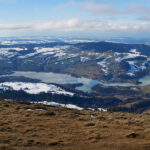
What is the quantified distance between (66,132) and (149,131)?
8.55 metres

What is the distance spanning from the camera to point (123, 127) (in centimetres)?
2391

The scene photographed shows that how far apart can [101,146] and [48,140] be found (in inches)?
182

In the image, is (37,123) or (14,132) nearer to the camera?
(14,132)

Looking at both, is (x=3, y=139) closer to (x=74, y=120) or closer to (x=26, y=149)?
(x=26, y=149)

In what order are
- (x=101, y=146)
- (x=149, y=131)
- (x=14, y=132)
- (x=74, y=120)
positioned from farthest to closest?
1. (x=74, y=120)
2. (x=149, y=131)
3. (x=14, y=132)
4. (x=101, y=146)

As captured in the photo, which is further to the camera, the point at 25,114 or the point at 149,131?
the point at 25,114

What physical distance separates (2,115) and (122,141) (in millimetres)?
15701

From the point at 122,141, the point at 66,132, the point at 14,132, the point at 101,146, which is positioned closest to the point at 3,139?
the point at 14,132

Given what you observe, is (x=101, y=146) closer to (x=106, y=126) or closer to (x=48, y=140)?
(x=48, y=140)

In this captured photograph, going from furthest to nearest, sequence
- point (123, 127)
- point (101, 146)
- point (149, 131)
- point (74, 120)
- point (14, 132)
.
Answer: point (74, 120)
point (123, 127)
point (149, 131)
point (14, 132)
point (101, 146)

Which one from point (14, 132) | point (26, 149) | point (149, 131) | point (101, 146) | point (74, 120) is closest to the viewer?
point (26, 149)

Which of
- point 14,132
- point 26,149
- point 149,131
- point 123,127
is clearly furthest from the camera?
point 123,127

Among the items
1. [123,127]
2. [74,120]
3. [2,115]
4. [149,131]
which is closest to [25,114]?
[2,115]

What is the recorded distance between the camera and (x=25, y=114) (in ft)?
91.8
